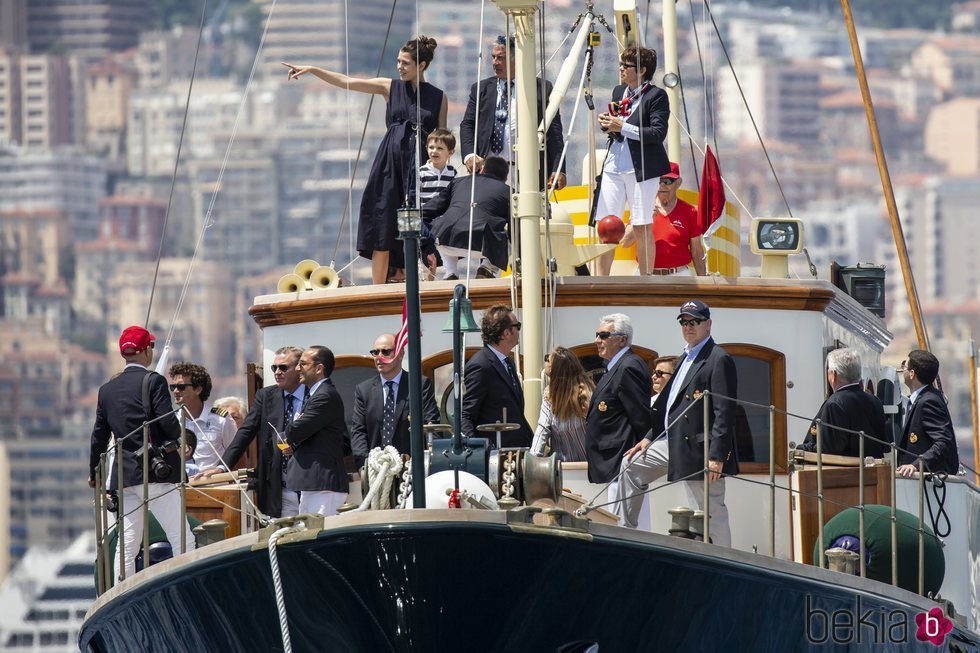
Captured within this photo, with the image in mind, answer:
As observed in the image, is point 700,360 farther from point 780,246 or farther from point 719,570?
point 780,246

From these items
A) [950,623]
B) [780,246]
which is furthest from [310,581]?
[780,246]

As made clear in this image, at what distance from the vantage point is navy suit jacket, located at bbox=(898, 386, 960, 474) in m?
12.8

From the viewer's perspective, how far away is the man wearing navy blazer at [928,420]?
41.9 feet

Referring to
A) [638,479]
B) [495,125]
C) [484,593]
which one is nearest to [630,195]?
[495,125]

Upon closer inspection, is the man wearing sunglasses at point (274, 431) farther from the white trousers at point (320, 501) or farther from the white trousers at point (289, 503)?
the white trousers at point (320, 501)

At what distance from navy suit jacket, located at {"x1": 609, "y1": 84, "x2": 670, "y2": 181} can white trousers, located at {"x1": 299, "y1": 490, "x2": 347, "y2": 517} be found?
10.7ft

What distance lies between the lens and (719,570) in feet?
35.0

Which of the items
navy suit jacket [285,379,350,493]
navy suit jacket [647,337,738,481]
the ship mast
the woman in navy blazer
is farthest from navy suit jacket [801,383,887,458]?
navy suit jacket [285,379,350,493]

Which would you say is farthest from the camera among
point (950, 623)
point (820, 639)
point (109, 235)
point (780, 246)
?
point (109, 235)

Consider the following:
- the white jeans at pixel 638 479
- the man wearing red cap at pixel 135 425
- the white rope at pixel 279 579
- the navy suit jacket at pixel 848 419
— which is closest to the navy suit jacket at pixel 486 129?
the navy suit jacket at pixel 848 419

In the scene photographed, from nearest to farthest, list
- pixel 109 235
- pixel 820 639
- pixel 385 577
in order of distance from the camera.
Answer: pixel 385 577 < pixel 820 639 < pixel 109 235

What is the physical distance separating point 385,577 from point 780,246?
445 centimetres

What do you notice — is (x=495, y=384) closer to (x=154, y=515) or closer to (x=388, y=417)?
(x=388, y=417)

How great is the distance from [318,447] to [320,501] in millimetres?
291
